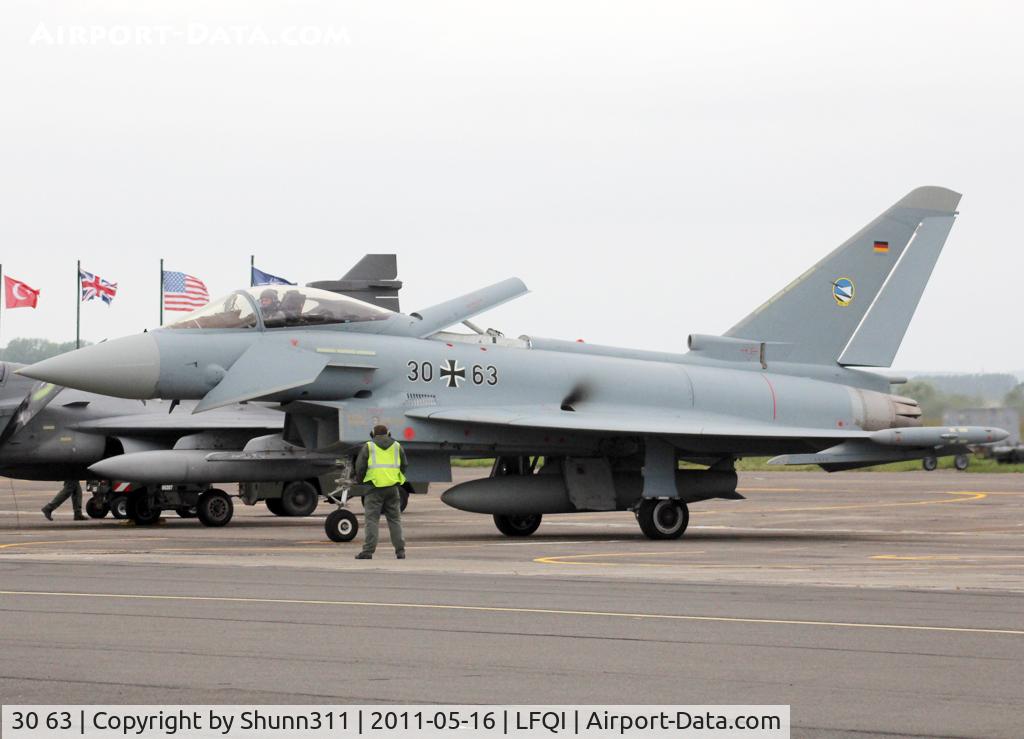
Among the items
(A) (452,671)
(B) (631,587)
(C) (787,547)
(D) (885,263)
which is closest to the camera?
(A) (452,671)

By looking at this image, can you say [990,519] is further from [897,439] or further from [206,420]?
[206,420]

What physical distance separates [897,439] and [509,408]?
5.36 metres

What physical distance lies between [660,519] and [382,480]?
524 cm

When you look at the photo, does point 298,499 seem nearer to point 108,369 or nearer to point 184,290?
point 108,369

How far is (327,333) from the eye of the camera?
20.2 metres

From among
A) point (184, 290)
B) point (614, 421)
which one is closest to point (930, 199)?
point (614, 421)

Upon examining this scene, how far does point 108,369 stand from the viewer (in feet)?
63.1

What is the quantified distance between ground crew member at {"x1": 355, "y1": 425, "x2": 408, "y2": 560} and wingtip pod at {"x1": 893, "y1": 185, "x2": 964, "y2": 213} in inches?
409

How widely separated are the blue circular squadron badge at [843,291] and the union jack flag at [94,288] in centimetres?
3822

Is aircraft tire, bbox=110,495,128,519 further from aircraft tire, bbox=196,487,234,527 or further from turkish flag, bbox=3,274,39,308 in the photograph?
turkish flag, bbox=3,274,39,308

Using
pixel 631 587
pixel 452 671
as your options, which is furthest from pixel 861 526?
pixel 452 671

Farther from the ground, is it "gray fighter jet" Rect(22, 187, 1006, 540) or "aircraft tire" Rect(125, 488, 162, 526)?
"gray fighter jet" Rect(22, 187, 1006, 540)

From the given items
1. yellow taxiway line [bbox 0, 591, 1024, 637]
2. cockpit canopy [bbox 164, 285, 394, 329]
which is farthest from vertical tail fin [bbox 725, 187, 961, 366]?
yellow taxiway line [bbox 0, 591, 1024, 637]

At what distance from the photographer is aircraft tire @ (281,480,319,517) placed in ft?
90.8
